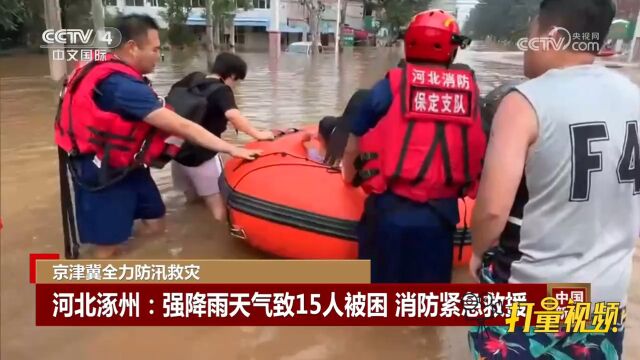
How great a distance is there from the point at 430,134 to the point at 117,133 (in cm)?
139

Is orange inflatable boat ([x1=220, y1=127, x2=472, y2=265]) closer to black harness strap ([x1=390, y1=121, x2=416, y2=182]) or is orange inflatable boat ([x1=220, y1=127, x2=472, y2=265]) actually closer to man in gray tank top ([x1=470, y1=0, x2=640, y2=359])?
black harness strap ([x1=390, y1=121, x2=416, y2=182])

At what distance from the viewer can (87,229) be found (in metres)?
2.58

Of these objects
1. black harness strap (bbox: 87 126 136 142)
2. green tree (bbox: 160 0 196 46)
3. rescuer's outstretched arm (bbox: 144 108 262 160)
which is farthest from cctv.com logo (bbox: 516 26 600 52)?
green tree (bbox: 160 0 196 46)

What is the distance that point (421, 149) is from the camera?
1726mm

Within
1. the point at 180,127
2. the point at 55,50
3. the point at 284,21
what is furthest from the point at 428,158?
the point at 284,21

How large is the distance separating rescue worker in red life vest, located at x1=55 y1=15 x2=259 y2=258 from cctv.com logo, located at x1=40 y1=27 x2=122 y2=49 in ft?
0.13

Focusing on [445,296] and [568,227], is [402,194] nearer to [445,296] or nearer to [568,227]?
[445,296]

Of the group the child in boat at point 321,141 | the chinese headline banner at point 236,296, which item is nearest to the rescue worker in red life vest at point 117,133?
the child in boat at point 321,141

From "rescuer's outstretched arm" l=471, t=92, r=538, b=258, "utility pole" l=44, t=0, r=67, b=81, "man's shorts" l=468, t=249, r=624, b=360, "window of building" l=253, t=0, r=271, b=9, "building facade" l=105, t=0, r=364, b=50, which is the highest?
"window of building" l=253, t=0, r=271, b=9

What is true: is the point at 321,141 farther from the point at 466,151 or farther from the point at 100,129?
the point at 466,151

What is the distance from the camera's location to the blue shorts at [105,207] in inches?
99.0

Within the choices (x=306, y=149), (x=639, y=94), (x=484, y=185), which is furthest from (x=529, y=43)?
(x=306, y=149)

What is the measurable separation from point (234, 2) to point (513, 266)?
23.7m

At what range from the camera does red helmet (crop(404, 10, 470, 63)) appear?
167 cm
